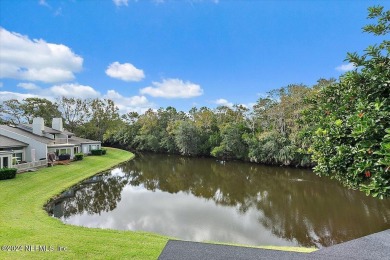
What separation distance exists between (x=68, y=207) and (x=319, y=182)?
20614 mm

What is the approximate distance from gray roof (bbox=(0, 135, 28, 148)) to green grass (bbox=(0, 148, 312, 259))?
244 inches

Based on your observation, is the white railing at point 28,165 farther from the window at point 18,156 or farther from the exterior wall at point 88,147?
the exterior wall at point 88,147

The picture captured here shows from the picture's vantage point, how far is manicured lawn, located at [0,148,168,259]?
256 inches

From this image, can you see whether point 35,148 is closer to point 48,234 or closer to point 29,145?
point 29,145

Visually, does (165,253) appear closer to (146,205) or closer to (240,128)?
(146,205)

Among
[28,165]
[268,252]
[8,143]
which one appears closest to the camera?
[268,252]

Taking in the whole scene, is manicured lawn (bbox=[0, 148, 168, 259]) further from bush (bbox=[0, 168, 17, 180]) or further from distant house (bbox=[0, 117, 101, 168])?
distant house (bbox=[0, 117, 101, 168])

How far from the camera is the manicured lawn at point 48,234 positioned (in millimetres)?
6496

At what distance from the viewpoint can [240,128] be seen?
123ft

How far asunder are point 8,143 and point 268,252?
2662 centimetres

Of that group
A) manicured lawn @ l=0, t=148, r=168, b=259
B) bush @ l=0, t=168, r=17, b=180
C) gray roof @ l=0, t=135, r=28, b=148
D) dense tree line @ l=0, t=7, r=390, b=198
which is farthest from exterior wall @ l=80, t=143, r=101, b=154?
bush @ l=0, t=168, r=17, b=180

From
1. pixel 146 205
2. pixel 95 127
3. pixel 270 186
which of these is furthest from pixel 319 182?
pixel 95 127

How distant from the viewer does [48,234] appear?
8.23 metres

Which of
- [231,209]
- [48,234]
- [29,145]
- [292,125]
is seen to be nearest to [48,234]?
[48,234]
